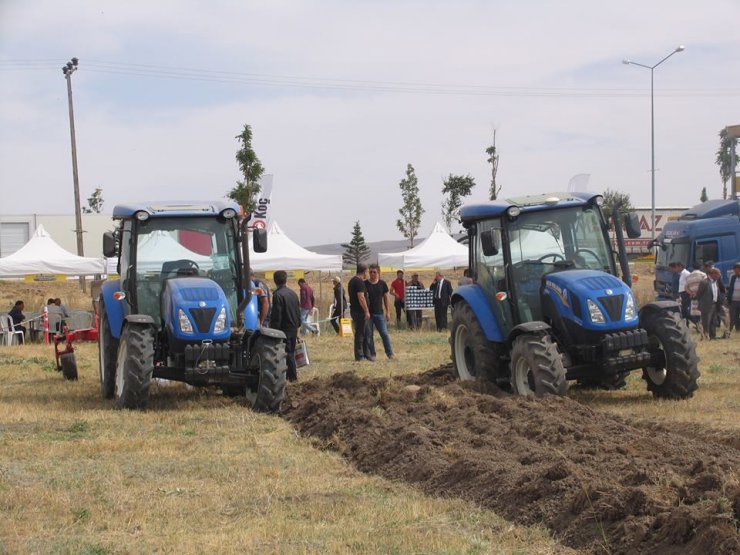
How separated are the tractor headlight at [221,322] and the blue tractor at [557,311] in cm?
287

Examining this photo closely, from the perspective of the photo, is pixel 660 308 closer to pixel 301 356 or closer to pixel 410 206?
pixel 301 356

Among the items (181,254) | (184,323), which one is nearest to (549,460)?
(184,323)

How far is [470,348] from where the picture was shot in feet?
41.3

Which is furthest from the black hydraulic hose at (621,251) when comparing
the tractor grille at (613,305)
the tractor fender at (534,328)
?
the tractor fender at (534,328)

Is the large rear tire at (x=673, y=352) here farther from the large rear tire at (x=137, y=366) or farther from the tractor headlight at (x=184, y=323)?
the large rear tire at (x=137, y=366)

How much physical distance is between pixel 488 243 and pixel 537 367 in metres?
1.66

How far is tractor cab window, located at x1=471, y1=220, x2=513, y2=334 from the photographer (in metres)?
11.7

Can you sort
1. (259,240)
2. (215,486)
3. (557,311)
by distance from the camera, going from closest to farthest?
1. (215,486)
2. (557,311)
3. (259,240)

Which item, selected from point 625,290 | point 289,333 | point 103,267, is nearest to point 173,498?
point 625,290

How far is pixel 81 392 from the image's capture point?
1379cm

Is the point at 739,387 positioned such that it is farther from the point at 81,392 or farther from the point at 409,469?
the point at 81,392

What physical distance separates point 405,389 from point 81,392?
499 cm

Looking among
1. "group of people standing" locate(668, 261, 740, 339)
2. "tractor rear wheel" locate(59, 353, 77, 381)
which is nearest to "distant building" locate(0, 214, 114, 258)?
"group of people standing" locate(668, 261, 740, 339)

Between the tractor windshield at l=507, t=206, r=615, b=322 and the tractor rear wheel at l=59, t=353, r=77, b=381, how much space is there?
7.13 m
